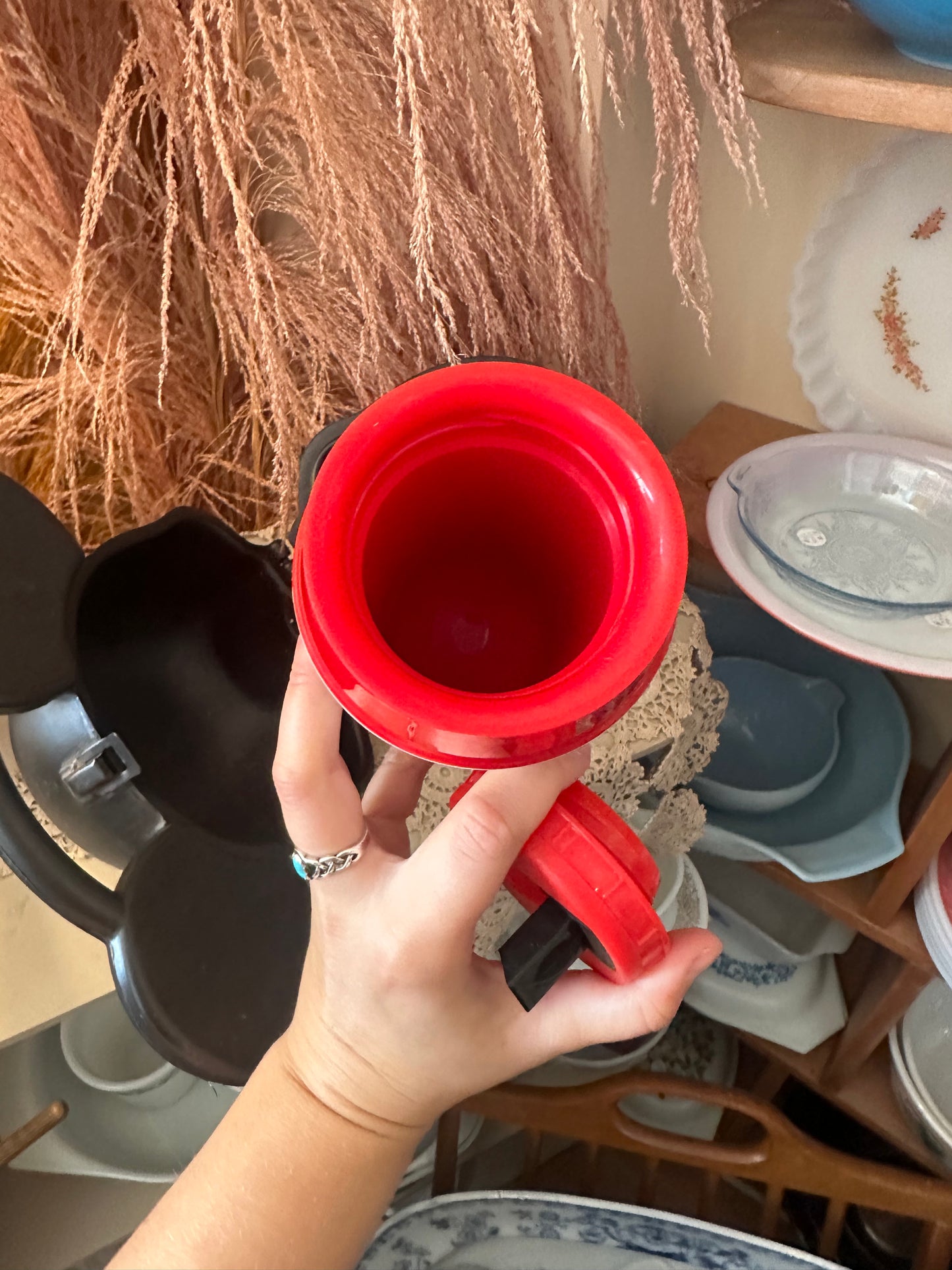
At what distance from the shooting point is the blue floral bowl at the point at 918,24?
50 cm

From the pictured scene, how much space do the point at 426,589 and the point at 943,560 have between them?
0.53 m

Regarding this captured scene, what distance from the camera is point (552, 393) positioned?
0.37m

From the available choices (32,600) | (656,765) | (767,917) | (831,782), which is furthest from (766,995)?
(32,600)

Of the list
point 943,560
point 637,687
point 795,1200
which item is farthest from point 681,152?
point 795,1200

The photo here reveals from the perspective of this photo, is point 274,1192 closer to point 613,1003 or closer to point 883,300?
point 613,1003

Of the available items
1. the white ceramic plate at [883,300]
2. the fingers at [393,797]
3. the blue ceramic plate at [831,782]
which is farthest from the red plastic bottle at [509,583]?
the white ceramic plate at [883,300]

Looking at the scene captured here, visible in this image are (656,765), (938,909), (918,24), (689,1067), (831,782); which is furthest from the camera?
(689,1067)

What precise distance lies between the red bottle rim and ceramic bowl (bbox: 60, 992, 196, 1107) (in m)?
0.84

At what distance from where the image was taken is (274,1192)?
0.46 m

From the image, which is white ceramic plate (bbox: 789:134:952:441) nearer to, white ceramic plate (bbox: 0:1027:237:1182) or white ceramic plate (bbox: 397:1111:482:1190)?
white ceramic plate (bbox: 397:1111:482:1190)

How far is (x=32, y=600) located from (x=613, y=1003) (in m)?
0.41

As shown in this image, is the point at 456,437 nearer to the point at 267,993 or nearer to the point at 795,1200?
the point at 267,993

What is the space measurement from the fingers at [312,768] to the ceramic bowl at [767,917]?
0.73 metres

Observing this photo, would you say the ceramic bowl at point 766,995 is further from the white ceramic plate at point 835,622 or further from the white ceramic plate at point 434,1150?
the white ceramic plate at point 835,622
